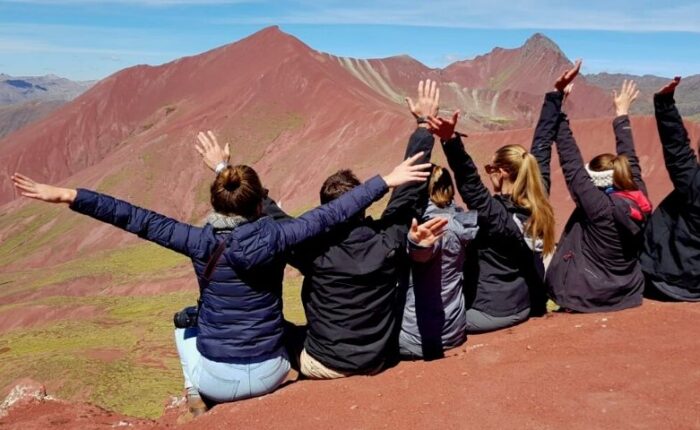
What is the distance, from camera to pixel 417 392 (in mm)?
4945

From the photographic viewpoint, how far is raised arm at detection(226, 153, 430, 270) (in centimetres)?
464

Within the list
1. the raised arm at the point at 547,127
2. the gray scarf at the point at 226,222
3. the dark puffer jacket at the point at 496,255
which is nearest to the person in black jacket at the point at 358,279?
the dark puffer jacket at the point at 496,255

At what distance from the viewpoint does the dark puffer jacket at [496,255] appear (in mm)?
5211

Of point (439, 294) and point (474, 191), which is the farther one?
point (439, 294)

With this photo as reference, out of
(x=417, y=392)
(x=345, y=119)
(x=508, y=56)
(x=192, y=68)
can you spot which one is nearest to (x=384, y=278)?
(x=417, y=392)

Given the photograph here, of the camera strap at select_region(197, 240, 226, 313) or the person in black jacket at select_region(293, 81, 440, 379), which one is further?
the person in black jacket at select_region(293, 81, 440, 379)

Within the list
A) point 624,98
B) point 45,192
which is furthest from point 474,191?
point 45,192

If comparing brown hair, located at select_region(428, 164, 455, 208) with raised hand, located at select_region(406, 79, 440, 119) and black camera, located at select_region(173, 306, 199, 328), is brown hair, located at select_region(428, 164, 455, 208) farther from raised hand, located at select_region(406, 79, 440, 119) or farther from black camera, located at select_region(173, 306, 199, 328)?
black camera, located at select_region(173, 306, 199, 328)

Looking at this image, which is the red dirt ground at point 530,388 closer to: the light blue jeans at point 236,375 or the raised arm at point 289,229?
the light blue jeans at point 236,375

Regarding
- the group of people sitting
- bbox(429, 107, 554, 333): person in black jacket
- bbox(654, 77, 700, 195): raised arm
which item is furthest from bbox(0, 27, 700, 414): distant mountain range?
bbox(654, 77, 700, 195): raised arm

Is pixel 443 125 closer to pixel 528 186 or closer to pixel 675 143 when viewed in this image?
pixel 528 186

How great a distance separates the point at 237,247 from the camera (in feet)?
15.3

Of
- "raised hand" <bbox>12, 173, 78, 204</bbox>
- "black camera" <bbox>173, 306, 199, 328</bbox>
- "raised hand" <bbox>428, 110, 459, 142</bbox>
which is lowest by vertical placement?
"black camera" <bbox>173, 306, 199, 328</bbox>

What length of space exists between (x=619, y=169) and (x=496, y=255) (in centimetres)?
142
